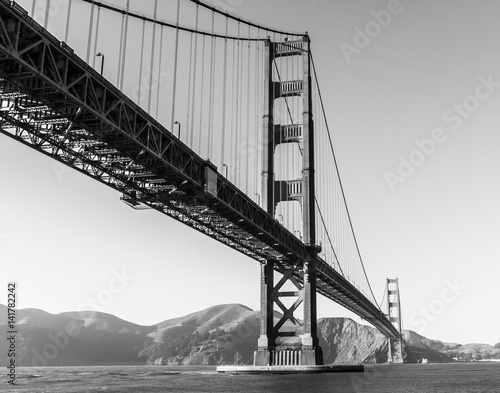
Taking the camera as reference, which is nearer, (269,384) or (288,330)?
(269,384)

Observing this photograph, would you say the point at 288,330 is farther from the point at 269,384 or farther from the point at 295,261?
the point at 269,384

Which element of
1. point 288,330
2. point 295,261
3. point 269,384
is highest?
point 295,261

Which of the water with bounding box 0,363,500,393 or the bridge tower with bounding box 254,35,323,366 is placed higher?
the bridge tower with bounding box 254,35,323,366

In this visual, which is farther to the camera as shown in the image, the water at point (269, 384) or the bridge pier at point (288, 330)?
the bridge pier at point (288, 330)

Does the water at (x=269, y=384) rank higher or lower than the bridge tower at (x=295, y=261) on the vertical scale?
lower

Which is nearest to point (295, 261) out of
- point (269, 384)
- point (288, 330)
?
point (288, 330)

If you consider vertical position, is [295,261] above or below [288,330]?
above

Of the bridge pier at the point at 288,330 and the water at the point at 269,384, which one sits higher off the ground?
the bridge pier at the point at 288,330

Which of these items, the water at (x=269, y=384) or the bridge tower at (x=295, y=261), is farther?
the bridge tower at (x=295, y=261)

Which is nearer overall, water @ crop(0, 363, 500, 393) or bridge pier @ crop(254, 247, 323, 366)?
water @ crop(0, 363, 500, 393)
